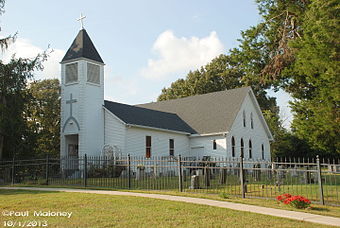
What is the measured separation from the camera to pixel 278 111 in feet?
188

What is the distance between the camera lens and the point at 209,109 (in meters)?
35.5

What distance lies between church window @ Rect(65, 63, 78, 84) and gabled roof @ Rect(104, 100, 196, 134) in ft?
10.4

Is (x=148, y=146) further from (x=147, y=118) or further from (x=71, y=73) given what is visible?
(x=71, y=73)

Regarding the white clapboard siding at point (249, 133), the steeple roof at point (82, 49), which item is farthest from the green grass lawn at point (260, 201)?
the white clapboard siding at point (249, 133)

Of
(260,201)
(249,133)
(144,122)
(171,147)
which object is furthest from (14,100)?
(249,133)

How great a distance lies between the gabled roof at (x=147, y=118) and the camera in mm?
28242

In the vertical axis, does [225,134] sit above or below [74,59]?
below

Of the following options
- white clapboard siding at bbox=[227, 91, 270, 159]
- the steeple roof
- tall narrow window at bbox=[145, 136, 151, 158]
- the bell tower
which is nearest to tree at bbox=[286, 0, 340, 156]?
white clapboard siding at bbox=[227, 91, 270, 159]

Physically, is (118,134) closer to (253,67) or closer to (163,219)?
(253,67)

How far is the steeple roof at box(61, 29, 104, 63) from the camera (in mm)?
27520

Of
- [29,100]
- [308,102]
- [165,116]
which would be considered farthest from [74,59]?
[308,102]

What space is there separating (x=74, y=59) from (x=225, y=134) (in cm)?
1371

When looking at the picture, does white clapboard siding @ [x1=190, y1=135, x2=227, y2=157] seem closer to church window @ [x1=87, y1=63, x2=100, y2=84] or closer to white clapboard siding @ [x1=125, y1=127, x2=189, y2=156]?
white clapboard siding @ [x1=125, y1=127, x2=189, y2=156]

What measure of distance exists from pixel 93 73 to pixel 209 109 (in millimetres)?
12490
